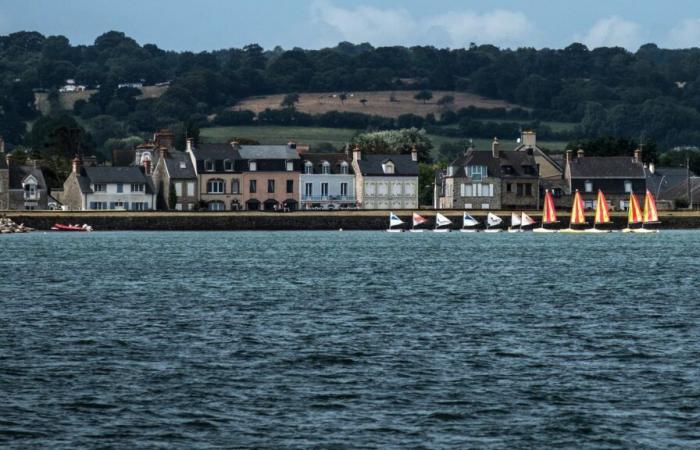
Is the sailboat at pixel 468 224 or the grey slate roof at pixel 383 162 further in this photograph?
the grey slate roof at pixel 383 162

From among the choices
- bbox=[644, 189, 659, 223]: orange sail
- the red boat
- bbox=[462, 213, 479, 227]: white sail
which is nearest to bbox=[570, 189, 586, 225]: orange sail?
bbox=[644, 189, 659, 223]: orange sail

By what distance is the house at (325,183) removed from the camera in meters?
155

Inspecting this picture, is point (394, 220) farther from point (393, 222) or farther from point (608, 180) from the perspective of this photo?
point (608, 180)

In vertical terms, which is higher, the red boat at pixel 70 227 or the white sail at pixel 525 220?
the white sail at pixel 525 220

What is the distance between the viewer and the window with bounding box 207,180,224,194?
152 m

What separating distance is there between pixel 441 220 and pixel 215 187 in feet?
74.5

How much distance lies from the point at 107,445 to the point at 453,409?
23.4ft

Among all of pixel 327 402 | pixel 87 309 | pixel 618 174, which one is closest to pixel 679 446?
pixel 327 402

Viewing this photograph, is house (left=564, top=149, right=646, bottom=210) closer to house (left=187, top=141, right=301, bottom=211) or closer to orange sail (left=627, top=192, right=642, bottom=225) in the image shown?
orange sail (left=627, top=192, right=642, bottom=225)

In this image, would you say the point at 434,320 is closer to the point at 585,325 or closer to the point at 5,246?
the point at 585,325

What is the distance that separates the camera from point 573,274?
76625 millimetres

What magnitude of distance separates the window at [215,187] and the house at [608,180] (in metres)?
33.2

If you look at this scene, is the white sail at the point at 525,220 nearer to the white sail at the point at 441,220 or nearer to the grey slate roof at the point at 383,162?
the white sail at the point at 441,220

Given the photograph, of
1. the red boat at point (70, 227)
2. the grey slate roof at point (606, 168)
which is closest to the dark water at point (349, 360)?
the red boat at point (70, 227)
